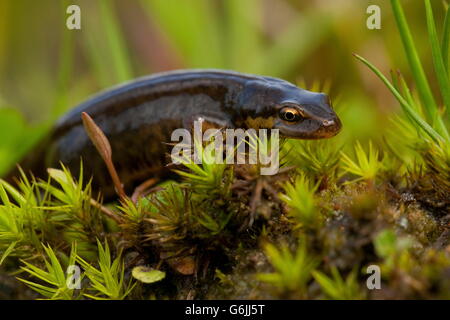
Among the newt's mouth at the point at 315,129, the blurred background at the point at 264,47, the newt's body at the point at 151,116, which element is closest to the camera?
the newt's mouth at the point at 315,129

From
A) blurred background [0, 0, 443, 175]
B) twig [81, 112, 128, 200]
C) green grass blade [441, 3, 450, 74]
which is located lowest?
twig [81, 112, 128, 200]

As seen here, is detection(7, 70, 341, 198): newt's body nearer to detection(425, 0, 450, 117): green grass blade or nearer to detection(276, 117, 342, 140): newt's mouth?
detection(276, 117, 342, 140): newt's mouth

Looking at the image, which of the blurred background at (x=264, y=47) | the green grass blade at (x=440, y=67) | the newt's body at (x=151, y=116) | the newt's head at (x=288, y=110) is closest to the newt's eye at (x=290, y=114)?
the newt's head at (x=288, y=110)

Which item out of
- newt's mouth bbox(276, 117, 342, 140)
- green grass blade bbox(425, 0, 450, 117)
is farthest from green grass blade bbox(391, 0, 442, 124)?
newt's mouth bbox(276, 117, 342, 140)

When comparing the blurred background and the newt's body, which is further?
the blurred background

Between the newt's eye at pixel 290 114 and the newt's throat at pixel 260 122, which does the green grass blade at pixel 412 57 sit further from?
the newt's throat at pixel 260 122
